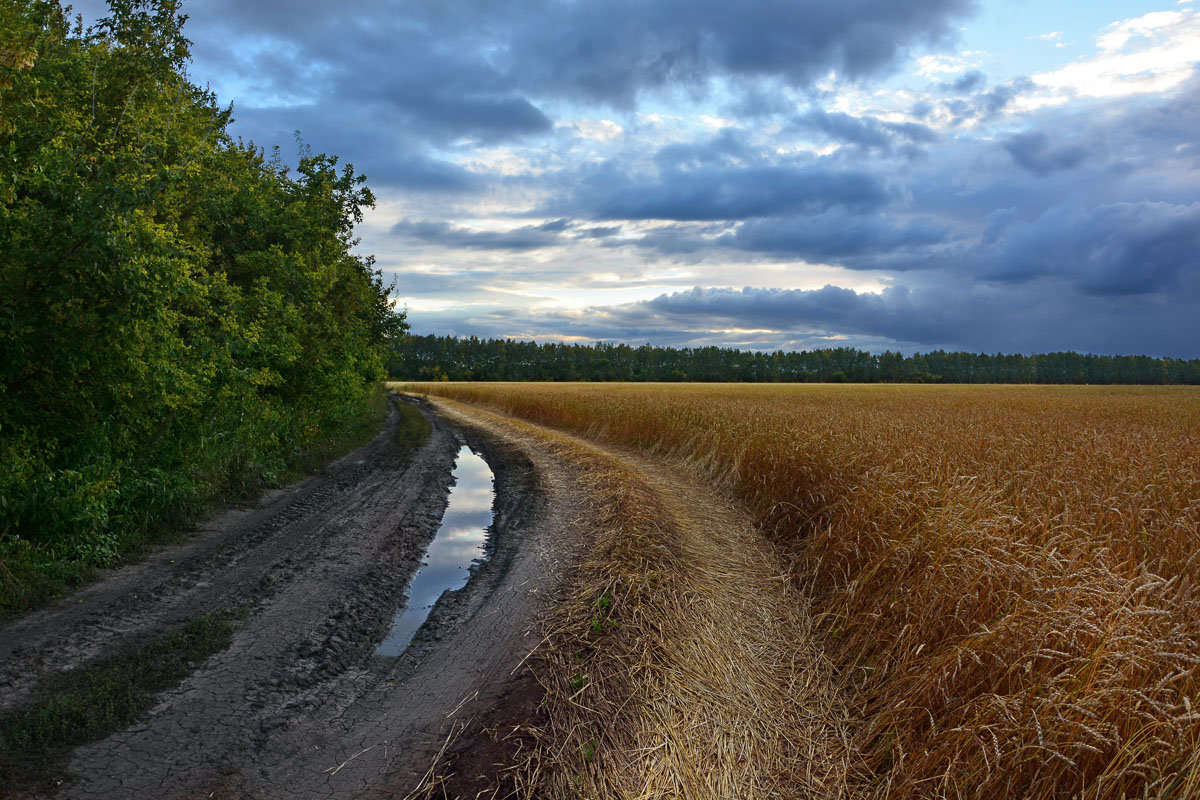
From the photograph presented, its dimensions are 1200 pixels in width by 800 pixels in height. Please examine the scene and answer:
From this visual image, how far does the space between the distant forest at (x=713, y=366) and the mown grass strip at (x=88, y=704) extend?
113m

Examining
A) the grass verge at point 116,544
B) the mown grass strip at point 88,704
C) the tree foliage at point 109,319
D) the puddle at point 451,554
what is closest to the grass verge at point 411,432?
the puddle at point 451,554

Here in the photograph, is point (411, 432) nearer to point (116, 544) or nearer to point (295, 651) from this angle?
point (116, 544)

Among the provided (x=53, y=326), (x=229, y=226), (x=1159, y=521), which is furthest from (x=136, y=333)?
(x=1159, y=521)

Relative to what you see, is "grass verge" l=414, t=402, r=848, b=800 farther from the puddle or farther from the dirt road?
the puddle

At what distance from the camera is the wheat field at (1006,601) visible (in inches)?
123

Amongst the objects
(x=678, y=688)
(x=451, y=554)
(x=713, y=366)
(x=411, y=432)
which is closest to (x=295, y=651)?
(x=678, y=688)

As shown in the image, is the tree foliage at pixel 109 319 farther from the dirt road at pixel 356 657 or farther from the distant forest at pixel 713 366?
the distant forest at pixel 713 366

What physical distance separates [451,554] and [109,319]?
190 inches

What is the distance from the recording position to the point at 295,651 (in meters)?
5.13

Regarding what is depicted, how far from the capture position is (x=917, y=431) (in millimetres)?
11336

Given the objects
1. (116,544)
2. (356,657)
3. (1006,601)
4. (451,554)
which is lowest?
(451,554)

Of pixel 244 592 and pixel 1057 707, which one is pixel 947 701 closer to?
pixel 1057 707

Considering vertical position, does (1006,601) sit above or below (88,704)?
above

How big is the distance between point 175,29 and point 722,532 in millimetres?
13486
